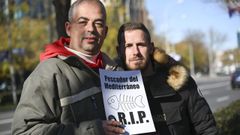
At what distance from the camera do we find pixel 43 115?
2.18 meters

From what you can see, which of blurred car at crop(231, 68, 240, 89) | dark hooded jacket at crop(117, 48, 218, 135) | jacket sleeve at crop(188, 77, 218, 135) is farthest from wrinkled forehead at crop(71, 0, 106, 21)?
blurred car at crop(231, 68, 240, 89)

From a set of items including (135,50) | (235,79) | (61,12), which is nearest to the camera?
(135,50)

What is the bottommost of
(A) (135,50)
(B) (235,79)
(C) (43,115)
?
(B) (235,79)

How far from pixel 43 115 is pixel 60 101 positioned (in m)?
0.11

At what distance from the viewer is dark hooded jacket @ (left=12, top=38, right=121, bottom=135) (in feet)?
7.16

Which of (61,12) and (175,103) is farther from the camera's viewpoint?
(61,12)

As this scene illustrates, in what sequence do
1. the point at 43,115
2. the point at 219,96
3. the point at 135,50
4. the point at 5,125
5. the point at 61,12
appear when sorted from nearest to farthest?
the point at 43,115 < the point at 135,50 < the point at 61,12 < the point at 5,125 < the point at 219,96

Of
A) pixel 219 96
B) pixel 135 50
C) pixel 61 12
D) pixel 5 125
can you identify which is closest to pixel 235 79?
pixel 219 96

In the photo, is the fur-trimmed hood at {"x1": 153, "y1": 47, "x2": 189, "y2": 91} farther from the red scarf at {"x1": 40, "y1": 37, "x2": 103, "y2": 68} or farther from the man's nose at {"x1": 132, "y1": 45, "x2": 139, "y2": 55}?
the red scarf at {"x1": 40, "y1": 37, "x2": 103, "y2": 68}

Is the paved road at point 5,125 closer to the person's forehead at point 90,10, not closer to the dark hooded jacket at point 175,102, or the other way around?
the dark hooded jacket at point 175,102

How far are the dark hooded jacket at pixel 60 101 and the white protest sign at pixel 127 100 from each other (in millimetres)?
52

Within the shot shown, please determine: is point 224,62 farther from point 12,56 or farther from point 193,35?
point 12,56

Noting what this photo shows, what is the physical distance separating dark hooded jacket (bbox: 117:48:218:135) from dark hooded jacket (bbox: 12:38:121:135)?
461 millimetres

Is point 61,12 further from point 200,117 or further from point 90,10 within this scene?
point 90,10
